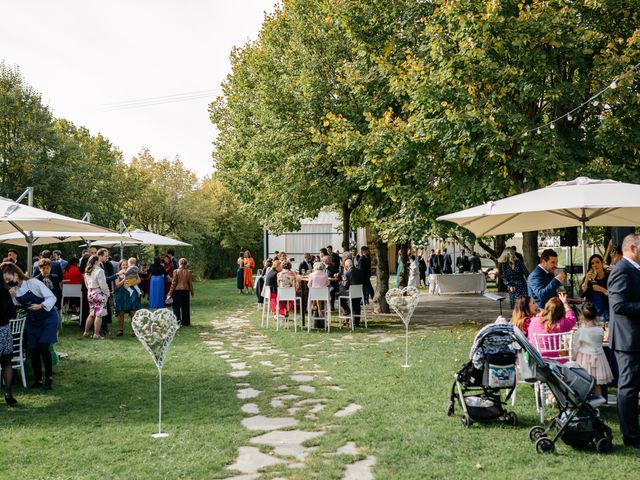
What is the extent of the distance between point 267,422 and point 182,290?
31.7ft

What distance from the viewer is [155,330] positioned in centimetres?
621

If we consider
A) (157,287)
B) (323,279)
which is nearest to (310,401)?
(323,279)

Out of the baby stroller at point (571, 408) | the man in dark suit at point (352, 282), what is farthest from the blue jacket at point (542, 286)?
the man in dark suit at point (352, 282)

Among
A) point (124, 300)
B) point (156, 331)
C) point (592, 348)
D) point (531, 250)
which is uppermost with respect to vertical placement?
point (531, 250)

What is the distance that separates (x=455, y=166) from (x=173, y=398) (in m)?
8.68

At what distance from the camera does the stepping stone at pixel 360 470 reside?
486 centimetres

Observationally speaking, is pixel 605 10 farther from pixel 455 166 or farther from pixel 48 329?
pixel 48 329

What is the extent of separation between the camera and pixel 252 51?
25391 millimetres

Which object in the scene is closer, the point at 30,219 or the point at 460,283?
the point at 30,219

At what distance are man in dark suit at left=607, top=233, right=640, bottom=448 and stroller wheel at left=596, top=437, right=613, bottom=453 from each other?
1.03 ft

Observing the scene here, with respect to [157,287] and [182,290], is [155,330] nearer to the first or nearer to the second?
[182,290]

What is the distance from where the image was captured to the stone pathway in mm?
5219

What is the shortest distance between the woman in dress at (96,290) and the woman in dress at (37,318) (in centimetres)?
452

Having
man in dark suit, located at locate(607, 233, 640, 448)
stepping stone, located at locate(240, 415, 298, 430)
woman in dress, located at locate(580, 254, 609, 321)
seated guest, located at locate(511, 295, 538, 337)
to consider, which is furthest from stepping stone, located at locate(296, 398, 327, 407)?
woman in dress, located at locate(580, 254, 609, 321)
